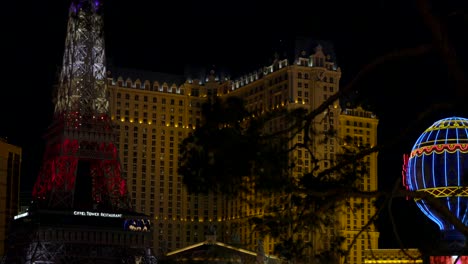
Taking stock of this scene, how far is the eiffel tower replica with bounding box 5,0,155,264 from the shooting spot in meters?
123

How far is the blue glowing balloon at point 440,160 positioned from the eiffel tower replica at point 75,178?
45.6m

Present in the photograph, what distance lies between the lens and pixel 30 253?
121750 mm

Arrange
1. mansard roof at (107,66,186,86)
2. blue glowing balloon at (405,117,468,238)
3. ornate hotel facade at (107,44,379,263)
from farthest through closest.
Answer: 1. mansard roof at (107,66,186,86)
2. ornate hotel facade at (107,44,379,263)
3. blue glowing balloon at (405,117,468,238)

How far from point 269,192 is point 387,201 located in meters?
2.36

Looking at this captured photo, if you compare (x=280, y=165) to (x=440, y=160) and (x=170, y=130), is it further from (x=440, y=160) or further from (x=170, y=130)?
(x=170, y=130)

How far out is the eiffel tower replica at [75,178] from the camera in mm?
123375

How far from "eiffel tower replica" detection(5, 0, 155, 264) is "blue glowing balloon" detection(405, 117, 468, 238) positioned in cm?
4561

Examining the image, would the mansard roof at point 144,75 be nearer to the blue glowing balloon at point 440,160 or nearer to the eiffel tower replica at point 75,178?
the eiffel tower replica at point 75,178

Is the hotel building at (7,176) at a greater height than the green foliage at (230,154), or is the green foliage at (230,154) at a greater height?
the hotel building at (7,176)

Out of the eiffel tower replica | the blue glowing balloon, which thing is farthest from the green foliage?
the eiffel tower replica

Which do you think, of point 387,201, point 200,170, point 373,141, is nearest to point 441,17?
point 387,201

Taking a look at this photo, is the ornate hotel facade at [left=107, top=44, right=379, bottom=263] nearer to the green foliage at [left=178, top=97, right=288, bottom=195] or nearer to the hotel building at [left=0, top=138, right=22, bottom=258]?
the hotel building at [left=0, top=138, right=22, bottom=258]

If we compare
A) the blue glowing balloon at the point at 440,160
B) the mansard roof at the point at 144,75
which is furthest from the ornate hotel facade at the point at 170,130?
the blue glowing balloon at the point at 440,160

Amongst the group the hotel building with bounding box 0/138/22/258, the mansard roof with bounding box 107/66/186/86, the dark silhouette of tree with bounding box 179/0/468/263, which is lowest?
the dark silhouette of tree with bounding box 179/0/468/263
